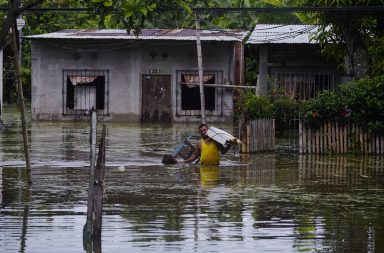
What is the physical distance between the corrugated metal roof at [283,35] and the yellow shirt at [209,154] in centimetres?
1105

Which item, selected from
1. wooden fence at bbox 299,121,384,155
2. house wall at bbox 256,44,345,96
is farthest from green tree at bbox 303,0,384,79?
house wall at bbox 256,44,345,96

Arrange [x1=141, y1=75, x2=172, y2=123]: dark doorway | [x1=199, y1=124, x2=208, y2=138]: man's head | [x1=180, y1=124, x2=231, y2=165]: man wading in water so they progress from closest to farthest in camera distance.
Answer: [x1=199, y1=124, x2=208, y2=138]: man's head < [x1=180, y1=124, x2=231, y2=165]: man wading in water < [x1=141, y1=75, x2=172, y2=123]: dark doorway

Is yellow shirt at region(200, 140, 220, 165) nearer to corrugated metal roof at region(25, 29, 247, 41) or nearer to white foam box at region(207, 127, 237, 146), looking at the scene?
white foam box at region(207, 127, 237, 146)

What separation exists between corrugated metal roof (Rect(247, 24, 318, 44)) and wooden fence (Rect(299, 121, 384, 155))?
7.68m

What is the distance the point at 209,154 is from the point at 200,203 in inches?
231

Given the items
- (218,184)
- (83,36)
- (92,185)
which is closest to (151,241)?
(92,185)

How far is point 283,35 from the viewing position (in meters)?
33.2

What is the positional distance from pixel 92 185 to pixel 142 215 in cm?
283

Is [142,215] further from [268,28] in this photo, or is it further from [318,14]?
[268,28]

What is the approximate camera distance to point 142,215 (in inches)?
507

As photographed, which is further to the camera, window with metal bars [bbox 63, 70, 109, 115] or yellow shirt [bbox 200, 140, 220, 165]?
window with metal bars [bbox 63, 70, 109, 115]

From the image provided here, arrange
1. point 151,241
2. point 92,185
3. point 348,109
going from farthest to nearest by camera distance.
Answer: point 348,109 < point 151,241 < point 92,185

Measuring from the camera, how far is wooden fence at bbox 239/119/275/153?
2322 centimetres

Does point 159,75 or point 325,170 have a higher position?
point 159,75
